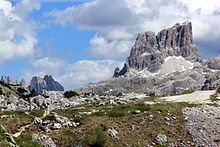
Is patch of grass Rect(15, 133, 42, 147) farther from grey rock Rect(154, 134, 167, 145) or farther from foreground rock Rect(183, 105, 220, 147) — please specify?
foreground rock Rect(183, 105, 220, 147)

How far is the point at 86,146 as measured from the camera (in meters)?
62.1

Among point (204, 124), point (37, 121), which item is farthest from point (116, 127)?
point (204, 124)

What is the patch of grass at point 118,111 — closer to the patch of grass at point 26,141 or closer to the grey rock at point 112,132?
the grey rock at point 112,132

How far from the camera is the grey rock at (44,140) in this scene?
61.9 m

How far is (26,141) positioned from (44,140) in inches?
190

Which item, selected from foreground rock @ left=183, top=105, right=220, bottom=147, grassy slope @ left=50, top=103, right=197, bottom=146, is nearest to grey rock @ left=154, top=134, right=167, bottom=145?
grassy slope @ left=50, top=103, right=197, bottom=146

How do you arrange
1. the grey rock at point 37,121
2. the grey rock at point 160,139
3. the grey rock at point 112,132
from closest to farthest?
the grey rock at point 112,132 → the grey rock at point 160,139 → the grey rock at point 37,121

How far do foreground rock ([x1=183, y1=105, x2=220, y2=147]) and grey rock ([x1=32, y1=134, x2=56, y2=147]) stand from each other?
20.2 metres

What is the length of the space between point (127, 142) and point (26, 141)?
1417cm

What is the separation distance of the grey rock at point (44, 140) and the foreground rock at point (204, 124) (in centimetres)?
2020

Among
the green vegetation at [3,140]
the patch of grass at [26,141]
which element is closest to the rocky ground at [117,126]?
the patch of grass at [26,141]

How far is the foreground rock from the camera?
69.2m

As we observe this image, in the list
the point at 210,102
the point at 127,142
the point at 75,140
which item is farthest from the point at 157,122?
the point at 210,102

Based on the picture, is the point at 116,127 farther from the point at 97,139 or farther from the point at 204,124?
the point at 204,124
